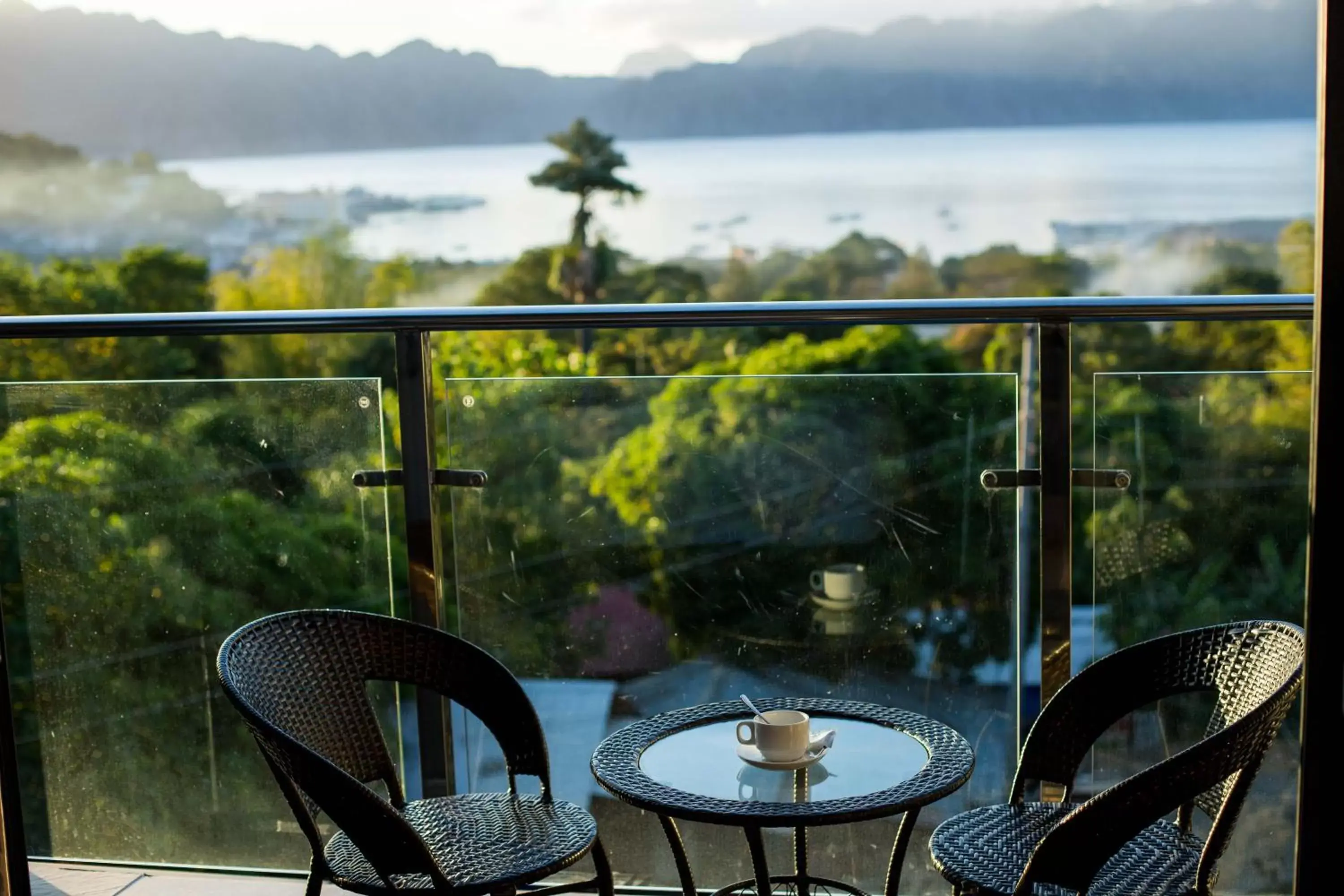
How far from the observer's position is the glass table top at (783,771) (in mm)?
2102

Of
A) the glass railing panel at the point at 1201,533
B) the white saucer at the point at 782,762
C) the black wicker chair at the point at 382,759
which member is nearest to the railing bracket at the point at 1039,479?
the glass railing panel at the point at 1201,533

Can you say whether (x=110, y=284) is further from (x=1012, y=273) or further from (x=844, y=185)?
(x=1012, y=273)

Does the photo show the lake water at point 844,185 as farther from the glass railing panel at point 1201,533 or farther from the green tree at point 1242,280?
the glass railing panel at point 1201,533

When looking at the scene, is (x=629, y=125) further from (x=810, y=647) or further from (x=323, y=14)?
(x=810, y=647)

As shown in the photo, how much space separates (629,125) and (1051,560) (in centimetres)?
1677

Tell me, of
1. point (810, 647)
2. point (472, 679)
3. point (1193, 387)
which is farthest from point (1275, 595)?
point (472, 679)

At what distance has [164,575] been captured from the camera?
319 centimetres

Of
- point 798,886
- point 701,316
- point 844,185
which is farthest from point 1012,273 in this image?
point 798,886

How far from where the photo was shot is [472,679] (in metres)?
2.60

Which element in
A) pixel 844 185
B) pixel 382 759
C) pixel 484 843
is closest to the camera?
pixel 484 843

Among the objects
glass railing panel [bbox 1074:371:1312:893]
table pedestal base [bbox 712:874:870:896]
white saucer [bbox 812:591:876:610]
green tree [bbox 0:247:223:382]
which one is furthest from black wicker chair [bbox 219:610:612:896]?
green tree [bbox 0:247:223:382]

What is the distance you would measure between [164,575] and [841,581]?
1.54 metres

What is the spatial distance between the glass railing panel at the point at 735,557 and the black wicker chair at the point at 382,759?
0.47 m

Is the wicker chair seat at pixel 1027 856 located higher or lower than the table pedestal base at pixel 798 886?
higher
